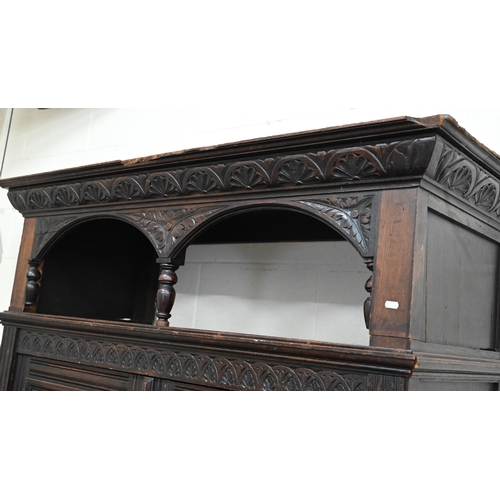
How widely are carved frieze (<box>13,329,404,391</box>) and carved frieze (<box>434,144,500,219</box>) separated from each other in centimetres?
48

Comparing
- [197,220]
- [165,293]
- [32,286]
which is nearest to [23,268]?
Result: [32,286]

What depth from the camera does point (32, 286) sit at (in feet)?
6.87

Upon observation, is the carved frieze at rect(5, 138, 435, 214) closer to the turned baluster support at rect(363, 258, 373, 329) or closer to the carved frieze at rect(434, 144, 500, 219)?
the carved frieze at rect(434, 144, 500, 219)

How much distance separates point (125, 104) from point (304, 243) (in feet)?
4.51

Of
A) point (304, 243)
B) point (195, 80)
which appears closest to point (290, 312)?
point (304, 243)

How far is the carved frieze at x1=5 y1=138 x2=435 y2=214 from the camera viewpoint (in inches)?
50.1

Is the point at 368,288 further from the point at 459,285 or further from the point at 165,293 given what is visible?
the point at 165,293

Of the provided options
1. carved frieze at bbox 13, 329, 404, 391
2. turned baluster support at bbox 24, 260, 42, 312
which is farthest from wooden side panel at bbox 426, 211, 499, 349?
turned baluster support at bbox 24, 260, 42, 312

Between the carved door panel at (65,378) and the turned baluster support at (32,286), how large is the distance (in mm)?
180

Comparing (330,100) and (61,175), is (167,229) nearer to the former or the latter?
(61,175)

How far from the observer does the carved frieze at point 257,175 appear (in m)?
1.27

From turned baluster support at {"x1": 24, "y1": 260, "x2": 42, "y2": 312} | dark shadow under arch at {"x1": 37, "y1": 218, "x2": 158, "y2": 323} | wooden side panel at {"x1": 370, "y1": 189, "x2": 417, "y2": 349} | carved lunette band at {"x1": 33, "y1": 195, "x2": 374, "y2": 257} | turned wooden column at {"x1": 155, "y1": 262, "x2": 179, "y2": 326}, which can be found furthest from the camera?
dark shadow under arch at {"x1": 37, "y1": 218, "x2": 158, "y2": 323}

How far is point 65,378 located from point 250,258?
2.87 feet

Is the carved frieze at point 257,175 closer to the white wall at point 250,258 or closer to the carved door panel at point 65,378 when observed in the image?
the carved door panel at point 65,378
